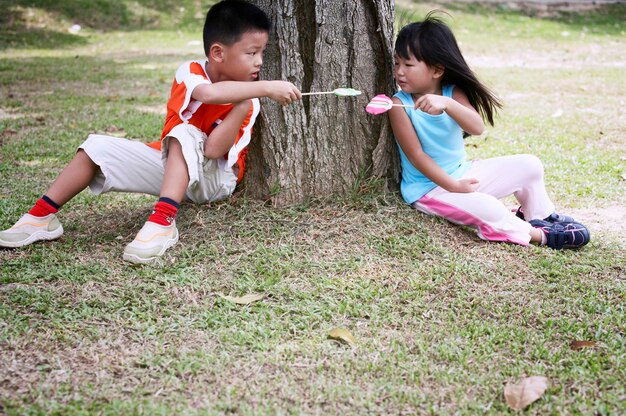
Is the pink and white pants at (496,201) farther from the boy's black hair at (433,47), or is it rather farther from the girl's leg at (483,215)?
the boy's black hair at (433,47)

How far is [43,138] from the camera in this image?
4977mm

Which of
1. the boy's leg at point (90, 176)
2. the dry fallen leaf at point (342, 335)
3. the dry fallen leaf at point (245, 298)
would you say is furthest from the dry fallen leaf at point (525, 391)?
the boy's leg at point (90, 176)

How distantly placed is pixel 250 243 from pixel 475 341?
41.8 inches

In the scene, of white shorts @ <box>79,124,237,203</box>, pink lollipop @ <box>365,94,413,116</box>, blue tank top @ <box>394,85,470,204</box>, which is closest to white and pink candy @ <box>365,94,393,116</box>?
pink lollipop @ <box>365,94,413,116</box>

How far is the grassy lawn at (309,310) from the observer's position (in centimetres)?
199

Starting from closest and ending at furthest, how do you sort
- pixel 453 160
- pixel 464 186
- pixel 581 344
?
pixel 581 344, pixel 464 186, pixel 453 160

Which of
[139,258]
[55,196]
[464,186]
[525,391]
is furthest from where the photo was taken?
[464,186]

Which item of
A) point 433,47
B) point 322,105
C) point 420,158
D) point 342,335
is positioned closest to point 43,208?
point 322,105

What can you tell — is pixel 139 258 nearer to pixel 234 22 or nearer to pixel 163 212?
pixel 163 212

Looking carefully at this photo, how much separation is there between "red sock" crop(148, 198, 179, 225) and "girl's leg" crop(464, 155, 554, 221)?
1407 mm

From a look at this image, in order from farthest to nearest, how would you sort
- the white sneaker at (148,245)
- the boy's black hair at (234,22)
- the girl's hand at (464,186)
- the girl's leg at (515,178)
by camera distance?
the girl's leg at (515,178)
the girl's hand at (464,186)
the boy's black hair at (234,22)
the white sneaker at (148,245)

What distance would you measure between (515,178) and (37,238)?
7.30 ft

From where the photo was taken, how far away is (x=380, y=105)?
297 cm

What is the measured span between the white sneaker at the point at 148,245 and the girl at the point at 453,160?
1161mm
